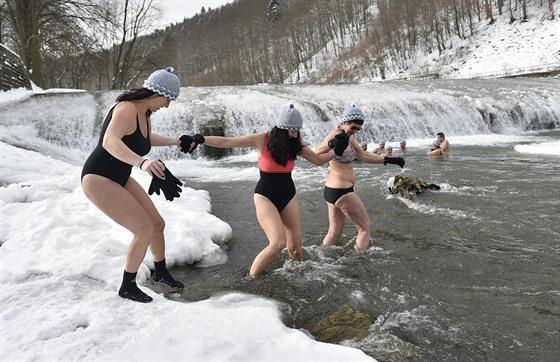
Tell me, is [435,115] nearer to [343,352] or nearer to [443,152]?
[443,152]

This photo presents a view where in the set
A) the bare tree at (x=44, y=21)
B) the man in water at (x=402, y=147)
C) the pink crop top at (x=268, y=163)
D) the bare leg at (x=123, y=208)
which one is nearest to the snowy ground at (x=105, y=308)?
the bare leg at (x=123, y=208)

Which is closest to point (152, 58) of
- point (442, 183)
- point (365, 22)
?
point (442, 183)

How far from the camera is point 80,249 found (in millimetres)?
4461

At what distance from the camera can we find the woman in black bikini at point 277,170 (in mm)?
3855

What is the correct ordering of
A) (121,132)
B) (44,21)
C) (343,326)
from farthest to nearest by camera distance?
(44,21)
(343,326)
(121,132)

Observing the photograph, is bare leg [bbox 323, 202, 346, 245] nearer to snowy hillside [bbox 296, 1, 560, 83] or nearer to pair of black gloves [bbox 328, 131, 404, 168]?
pair of black gloves [bbox 328, 131, 404, 168]

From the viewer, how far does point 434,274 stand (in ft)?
14.0

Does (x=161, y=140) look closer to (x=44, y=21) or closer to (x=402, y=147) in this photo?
(x=402, y=147)

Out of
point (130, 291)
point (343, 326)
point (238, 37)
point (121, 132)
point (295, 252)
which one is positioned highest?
point (238, 37)

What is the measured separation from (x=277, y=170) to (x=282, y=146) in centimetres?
29

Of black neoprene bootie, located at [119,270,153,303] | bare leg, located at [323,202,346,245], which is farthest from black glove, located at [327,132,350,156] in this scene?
black neoprene bootie, located at [119,270,153,303]

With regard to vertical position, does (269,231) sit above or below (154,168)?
below

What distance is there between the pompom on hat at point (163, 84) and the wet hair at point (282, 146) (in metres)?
1.11

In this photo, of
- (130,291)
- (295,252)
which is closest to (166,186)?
(130,291)
